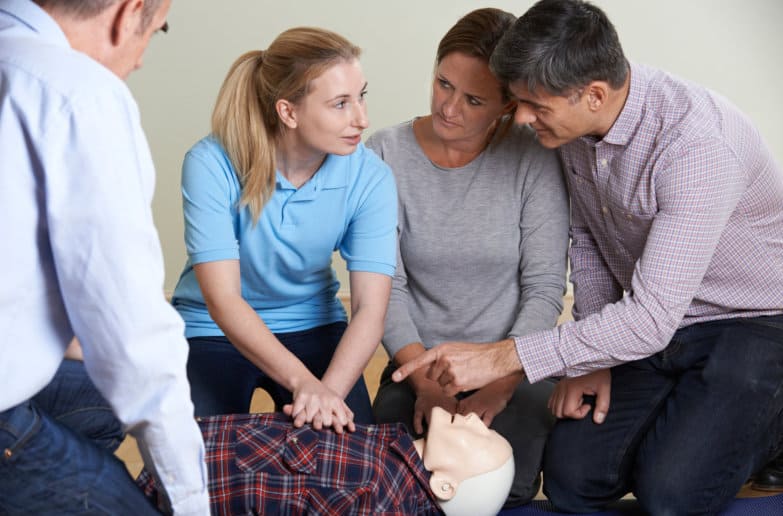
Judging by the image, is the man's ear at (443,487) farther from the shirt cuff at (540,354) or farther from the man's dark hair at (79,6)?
the man's dark hair at (79,6)

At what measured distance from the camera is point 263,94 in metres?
1.90

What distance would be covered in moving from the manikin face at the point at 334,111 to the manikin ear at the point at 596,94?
0.44 m

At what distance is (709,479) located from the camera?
1.88m

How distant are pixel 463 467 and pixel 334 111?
2.43 ft

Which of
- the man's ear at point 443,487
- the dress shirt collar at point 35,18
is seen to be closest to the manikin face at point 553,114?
the man's ear at point 443,487

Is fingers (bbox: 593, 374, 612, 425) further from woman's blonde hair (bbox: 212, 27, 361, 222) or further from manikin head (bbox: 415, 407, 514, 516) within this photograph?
woman's blonde hair (bbox: 212, 27, 361, 222)

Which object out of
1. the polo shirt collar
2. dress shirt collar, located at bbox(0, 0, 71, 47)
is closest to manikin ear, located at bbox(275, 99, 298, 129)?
the polo shirt collar

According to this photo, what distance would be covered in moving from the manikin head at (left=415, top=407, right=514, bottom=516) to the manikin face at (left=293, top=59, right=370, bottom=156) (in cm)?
58

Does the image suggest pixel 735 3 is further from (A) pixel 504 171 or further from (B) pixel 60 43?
(B) pixel 60 43

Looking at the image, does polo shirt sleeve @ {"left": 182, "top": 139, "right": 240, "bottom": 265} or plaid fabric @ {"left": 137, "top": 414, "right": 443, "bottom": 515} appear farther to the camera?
polo shirt sleeve @ {"left": 182, "top": 139, "right": 240, "bottom": 265}

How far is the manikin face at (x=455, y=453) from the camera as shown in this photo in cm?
170

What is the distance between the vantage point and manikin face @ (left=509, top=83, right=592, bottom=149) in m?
1.83

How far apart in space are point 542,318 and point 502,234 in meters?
0.21

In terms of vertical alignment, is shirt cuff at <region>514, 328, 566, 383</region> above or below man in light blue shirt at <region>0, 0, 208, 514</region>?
below
